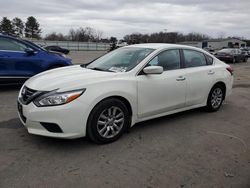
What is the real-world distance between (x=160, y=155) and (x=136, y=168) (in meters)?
0.52

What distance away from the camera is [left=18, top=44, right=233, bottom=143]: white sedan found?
347 cm

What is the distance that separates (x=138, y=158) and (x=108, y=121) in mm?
724

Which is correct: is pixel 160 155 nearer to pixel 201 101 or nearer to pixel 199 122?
pixel 199 122

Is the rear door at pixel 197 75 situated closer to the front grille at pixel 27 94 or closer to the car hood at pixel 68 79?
the car hood at pixel 68 79

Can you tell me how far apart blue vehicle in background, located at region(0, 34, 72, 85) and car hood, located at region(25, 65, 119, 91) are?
11.2ft

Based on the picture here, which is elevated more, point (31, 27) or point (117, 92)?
point (31, 27)

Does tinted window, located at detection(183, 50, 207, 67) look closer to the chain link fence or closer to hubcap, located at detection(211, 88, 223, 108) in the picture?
hubcap, located at detection(211, 88, 223, 108)

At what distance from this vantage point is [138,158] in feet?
11.4

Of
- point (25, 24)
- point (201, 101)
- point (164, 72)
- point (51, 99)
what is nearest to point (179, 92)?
point (164, 72)

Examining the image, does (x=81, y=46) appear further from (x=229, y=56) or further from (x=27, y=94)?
(x=27, y=94)

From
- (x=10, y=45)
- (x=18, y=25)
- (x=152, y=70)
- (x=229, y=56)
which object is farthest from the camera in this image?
(x=18, y=25)

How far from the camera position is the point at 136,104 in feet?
13.5

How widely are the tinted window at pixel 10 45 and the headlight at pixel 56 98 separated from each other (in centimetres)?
428

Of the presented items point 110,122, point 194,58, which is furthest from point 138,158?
point 194,58
